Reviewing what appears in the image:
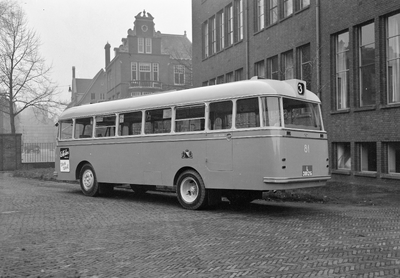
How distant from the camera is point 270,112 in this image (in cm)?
957

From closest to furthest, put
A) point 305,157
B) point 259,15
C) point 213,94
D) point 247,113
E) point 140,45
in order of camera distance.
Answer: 1. point 247,113
2. point 305,157
3. point 213,94
4. point 259,15
5. point 140,45

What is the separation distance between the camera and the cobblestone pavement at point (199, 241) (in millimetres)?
5566

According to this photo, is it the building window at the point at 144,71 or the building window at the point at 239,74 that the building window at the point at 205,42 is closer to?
the building window at the point at 239,74

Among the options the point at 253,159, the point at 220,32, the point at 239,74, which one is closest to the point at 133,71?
the point at 220,32

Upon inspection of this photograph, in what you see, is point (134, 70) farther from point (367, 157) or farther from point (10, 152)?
point (367, 157)

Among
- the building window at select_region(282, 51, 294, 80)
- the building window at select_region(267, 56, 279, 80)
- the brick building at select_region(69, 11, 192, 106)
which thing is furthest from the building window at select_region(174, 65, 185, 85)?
the building window at select_region(282, 51, 294, 80)

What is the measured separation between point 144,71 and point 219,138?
51.6 m

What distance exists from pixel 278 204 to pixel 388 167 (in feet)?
18.1

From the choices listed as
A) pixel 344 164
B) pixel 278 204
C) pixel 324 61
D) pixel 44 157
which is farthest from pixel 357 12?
pixel 44 157

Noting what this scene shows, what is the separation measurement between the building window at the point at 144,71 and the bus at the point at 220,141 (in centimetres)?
4771

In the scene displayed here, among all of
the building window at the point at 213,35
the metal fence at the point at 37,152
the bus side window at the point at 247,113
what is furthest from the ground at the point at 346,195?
the metal fence at the point at 37,152

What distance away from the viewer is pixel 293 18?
21.0 metres

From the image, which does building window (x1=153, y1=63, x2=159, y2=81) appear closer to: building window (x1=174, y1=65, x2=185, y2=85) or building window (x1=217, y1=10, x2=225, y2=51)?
building window (x1=174, y1=65, x2=185, y2=85)

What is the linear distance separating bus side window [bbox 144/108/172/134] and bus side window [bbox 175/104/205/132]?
33 cm
